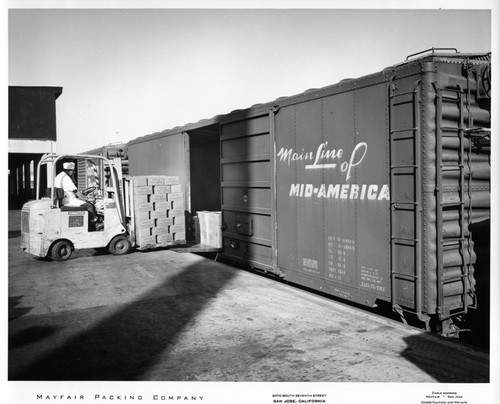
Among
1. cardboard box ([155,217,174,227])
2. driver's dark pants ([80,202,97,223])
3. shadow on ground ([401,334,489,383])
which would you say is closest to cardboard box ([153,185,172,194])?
cardboard box ([155,217,174,227])

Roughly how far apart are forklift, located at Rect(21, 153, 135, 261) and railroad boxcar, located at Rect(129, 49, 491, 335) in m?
4.94

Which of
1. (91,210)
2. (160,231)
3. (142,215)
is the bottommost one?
(160,231)

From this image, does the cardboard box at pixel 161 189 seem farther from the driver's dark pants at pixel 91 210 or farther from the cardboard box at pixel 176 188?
the driver's dark pants at pixel 91 210

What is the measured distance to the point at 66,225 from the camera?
10.1 meters

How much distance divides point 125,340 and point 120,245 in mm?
6167

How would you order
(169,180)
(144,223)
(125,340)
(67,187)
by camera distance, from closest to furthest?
1. (125,340)
2. (67,187)
3. (144,223)
4. (169,180)

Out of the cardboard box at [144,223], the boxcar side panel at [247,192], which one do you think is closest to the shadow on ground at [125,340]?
the boxcar side panel at [247,192]

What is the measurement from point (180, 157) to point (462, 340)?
8878 millimetres

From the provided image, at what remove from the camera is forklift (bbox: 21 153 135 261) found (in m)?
9.85

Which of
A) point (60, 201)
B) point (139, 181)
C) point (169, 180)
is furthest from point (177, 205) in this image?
point (60, 201)

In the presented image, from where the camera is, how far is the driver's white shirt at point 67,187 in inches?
395

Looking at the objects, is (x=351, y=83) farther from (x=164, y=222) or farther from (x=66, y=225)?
(x=66, y=225)

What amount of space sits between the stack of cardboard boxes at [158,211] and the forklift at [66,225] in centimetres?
42

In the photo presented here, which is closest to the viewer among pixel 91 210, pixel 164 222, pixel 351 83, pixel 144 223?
pixel 351 83
